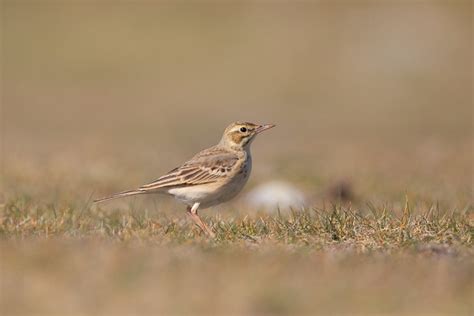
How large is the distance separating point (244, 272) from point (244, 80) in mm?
26014

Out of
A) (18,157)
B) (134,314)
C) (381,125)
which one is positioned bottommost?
(381,125)

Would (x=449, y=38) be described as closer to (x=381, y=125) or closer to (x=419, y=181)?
(x=381, y=125)

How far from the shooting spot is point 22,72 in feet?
105

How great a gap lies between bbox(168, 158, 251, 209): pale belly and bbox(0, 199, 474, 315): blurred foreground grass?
1.06 metres

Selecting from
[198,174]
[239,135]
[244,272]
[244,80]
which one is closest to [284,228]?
[198,174]

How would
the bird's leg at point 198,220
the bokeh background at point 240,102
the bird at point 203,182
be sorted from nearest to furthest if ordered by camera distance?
the bird's leg at point 198,220
the bird at point 203,182
the bokeh background at point 240,102

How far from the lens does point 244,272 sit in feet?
18.5

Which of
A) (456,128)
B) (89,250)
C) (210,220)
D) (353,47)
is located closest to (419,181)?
(210,220)

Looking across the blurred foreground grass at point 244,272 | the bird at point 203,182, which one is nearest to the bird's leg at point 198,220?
Answer: the bird at point 203,182

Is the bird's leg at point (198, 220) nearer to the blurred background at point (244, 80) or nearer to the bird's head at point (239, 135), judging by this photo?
the bird's head at point (239, 135)

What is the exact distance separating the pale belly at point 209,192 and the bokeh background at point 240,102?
821mm

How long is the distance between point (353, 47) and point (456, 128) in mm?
10927

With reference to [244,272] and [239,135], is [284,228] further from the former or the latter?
[244,272]

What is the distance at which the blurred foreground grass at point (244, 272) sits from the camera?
205 inches
